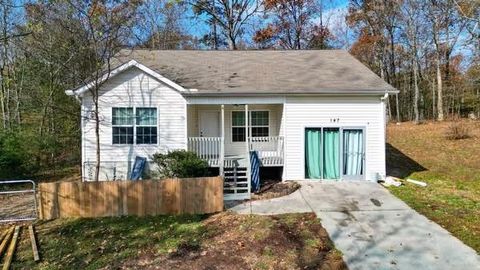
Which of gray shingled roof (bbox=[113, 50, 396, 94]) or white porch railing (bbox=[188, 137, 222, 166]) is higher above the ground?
gray shingled roof (bbox=[113, 50, 396, 94])

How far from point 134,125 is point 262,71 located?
230 inches

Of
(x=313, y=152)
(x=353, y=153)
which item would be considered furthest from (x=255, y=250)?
(x=353, y=153)

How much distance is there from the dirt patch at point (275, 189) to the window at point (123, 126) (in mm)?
5204

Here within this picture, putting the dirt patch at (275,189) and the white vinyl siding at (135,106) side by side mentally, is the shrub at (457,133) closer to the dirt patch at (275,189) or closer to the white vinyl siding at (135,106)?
the dirt patch at (275,189)

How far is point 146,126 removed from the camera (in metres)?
14.8

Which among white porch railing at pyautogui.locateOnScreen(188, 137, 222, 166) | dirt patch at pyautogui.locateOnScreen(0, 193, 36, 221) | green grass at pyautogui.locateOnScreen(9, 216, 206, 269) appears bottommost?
green grass at pyautogui.locateOnScreen(9, 216, 206, 269)

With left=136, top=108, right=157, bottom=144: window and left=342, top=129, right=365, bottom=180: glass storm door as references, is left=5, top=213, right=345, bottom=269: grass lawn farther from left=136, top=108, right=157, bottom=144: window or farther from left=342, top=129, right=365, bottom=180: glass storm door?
left=342, top=129, right=365, bottom=180: glass storm door

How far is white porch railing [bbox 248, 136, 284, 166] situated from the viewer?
1478 centimetres

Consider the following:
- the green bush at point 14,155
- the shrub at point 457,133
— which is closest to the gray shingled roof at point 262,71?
the green bush at point 14,155

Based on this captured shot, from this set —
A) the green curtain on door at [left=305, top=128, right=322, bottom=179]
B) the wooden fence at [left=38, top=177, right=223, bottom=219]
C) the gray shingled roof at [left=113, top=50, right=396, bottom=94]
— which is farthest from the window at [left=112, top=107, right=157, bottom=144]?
the green curtain on door at [left=305, top=128, right=322, bottom=179]

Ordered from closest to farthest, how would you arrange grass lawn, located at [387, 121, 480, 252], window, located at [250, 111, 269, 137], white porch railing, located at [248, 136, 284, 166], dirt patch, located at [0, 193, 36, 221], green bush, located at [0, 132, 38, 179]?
grass lawn, located at [387, 121, 480, 252] → dirt patch, located at [0, 193, 36, 221] → white porch railing, located at [248, 136, 284, 166] → window, located at [250, 111, 269, 137] → green bush, located at [0, 132, 38, 179]

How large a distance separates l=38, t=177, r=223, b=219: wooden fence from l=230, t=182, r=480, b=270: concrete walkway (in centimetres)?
104

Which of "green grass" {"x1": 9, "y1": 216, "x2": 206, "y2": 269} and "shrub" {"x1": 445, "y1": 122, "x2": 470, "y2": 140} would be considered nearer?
"green grass" {"x1": 9, "y1": 216, "x2": 206, "y2": 269}

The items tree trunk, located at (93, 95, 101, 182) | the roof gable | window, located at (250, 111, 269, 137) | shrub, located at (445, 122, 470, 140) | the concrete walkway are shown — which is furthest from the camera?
shrub, located at (445, 122, 470, 140)
